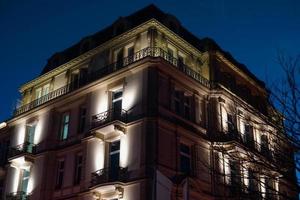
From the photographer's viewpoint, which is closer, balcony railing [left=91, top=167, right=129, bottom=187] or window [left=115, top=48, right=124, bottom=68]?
balcony railing [left=91, top=167, right=129, bottom=187]

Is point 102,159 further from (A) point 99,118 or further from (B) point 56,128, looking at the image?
(B) point 56,128

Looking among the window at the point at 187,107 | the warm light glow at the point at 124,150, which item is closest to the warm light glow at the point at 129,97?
the warm light glow at the point at 124,150

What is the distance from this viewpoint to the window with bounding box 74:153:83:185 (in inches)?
1233

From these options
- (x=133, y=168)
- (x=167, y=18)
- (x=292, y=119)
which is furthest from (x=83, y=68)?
(x=292, y=119)

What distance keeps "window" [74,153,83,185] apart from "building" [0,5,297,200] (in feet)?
0.23

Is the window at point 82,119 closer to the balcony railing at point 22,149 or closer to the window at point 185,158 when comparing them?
the balcony railing at point 22,149

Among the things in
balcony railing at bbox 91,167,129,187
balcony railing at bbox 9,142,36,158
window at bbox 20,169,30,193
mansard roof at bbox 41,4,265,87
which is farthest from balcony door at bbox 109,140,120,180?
window at bbox 20,169,30,193

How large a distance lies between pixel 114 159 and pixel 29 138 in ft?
35.4

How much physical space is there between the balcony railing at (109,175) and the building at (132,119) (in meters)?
0.06

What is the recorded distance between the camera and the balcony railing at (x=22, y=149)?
35062 millimetres

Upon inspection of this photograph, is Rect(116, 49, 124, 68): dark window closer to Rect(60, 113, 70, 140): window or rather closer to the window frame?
the window frame

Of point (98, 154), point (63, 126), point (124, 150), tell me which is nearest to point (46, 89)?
point (63, 126)

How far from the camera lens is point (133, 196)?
86.8 feet

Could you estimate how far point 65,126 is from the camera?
34.6m
